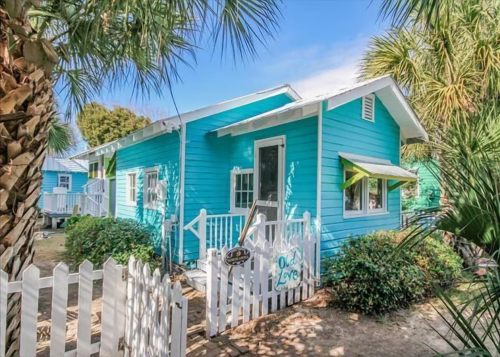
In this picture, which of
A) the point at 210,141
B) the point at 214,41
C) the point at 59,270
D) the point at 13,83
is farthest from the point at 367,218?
the point at 13,83

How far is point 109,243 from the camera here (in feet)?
20.6

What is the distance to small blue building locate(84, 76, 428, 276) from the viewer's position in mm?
5602

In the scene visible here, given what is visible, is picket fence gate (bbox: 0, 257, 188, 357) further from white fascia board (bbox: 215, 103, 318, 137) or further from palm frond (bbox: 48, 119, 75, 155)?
palm frond (bbox: 48, 119, 75, 155)

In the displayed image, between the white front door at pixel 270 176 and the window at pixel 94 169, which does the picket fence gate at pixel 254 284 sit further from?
the window at pixel 94 169

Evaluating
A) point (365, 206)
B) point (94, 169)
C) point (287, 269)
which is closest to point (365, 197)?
point (365, 206)

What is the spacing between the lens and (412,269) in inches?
197

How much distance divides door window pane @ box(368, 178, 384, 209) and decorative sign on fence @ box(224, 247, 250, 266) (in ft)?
13.5

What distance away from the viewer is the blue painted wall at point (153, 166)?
6.86m

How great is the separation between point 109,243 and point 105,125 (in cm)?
1800

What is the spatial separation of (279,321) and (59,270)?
2991 millimetres

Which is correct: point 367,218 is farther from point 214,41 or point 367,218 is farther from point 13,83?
point 13,83

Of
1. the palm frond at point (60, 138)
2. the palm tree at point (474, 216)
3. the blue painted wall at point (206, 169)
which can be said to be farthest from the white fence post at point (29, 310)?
the palm frond at point (60, 138)

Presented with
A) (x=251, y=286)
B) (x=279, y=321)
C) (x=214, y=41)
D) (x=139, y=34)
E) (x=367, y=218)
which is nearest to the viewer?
(x=214, y=41)

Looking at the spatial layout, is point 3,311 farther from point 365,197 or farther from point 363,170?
point 365,197
